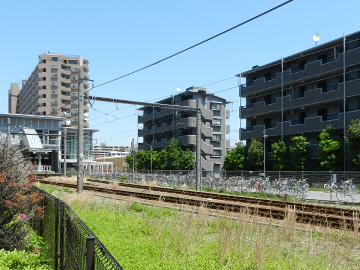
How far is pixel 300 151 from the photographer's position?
40.5 meters

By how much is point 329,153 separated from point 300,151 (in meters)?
3.79

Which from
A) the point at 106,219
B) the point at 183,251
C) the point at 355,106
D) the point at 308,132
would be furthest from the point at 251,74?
the point at 183,251

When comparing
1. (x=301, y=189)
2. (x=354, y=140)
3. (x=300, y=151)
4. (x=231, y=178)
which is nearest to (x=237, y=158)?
(x=300, y=151)

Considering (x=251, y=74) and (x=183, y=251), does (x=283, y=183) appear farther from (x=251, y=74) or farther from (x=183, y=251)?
(x=251, y=74)

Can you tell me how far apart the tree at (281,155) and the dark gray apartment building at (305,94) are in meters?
1.95

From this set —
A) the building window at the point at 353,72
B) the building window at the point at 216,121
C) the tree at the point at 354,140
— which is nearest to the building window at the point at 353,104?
the building window at the point at 353,72

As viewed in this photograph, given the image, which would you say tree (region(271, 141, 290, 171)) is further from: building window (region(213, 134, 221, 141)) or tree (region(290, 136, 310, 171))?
building window (region(213, 134, 221, 141))

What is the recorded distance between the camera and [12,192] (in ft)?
27.2

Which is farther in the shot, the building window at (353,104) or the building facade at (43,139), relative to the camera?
the building facade at (43,139)

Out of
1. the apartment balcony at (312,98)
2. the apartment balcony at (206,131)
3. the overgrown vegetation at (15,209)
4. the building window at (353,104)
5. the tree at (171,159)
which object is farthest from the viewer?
the apartment balcony at (206,131)

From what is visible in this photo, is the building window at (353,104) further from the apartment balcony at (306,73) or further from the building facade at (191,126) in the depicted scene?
the building facade at (191,126)

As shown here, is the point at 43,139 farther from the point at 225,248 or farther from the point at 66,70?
the point at 225,248

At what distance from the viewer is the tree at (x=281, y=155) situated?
4225cm

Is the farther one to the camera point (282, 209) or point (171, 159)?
point (171, 159)
